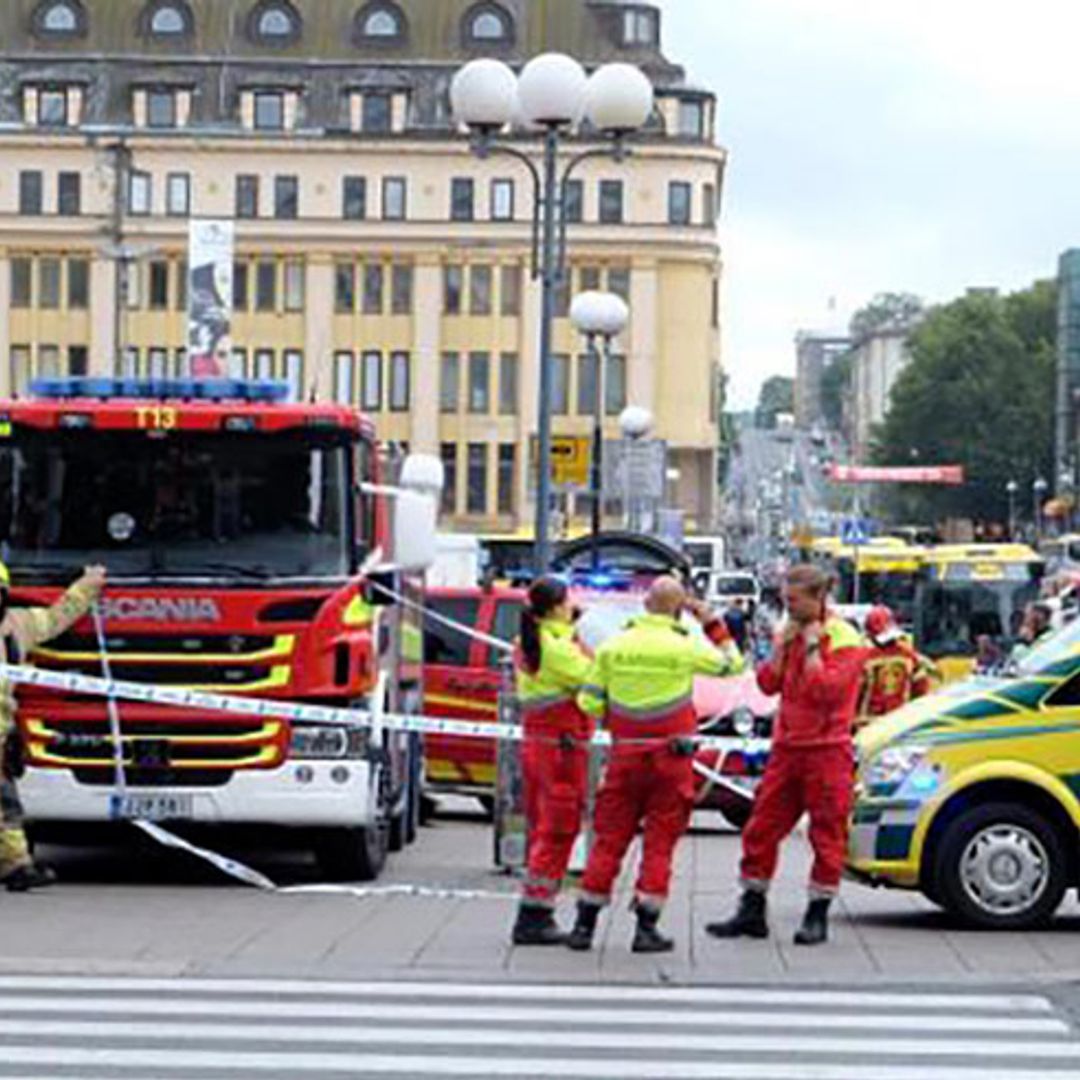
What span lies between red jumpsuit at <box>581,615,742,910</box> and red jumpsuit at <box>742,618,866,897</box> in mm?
385

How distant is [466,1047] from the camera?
11.7m

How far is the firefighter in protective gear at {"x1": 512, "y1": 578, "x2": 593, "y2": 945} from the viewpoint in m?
15.1

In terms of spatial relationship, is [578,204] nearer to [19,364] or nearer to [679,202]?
[679,202]

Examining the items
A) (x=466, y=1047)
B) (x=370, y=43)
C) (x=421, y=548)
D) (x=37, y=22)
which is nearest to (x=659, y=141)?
(x=370, y=43)

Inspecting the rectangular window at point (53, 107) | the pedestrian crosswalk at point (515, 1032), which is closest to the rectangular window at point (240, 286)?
the rectangular window at point (53, 107)

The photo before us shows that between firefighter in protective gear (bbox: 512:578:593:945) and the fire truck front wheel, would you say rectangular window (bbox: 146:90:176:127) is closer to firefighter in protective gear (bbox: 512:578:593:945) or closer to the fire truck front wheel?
the fire truck front wheel

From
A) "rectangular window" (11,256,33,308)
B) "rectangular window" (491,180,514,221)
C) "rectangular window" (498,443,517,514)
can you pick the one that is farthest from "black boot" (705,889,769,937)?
"rectangular window" (11,256,33,308)

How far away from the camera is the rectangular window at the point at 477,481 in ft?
347

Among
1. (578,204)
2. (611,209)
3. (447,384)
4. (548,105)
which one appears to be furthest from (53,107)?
(548,105)

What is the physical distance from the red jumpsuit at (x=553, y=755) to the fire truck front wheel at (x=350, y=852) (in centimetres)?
250

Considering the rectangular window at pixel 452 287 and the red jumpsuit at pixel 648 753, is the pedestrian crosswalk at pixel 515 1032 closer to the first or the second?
the red jumpsuit at pixel 648 753

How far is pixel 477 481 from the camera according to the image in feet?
350

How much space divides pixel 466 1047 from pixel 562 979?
90.5 inches

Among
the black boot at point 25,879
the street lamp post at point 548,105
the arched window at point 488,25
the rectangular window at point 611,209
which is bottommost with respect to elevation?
the black boot at point 25,879
